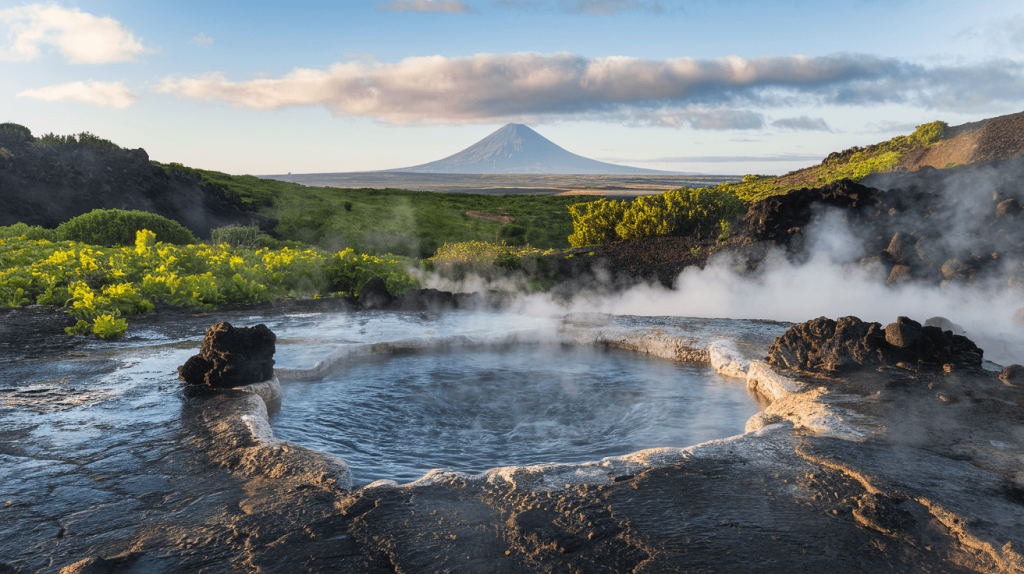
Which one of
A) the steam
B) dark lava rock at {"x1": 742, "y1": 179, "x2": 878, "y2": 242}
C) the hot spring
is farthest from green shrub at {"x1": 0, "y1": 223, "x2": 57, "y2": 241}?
dark lava rock at {"x1": 742, "y1": 179, "x2": 878, "y2": 242}

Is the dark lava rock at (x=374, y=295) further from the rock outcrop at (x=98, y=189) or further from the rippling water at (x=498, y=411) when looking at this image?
the rock outcrop at (x=98, y=189)

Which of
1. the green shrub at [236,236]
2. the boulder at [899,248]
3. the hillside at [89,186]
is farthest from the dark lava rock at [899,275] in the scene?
the hillside at [89,186]

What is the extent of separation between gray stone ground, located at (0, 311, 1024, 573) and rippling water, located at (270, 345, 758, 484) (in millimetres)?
646

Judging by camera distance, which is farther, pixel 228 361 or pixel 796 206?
pixel 796 206

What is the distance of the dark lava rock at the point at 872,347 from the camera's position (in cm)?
550

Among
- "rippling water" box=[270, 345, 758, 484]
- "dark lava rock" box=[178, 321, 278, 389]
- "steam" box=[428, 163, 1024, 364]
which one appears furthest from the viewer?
"steam" box=[428, 163, 1024, 364]

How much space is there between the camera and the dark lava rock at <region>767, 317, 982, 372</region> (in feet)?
18.0

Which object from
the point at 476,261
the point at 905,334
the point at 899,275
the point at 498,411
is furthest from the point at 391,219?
the point at 905,334

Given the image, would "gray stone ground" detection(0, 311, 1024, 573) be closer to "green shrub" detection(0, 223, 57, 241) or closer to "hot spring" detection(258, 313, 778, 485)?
"hot spring" detection(258, 313, 778, 485)

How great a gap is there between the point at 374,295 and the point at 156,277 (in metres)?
3.54

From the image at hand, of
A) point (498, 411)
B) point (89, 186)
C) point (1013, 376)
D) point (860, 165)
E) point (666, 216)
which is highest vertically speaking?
point (860, 165)

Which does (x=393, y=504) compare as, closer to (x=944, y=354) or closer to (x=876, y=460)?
(x=876, y=460)

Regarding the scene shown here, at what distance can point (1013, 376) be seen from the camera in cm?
493

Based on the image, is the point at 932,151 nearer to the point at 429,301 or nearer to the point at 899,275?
the point at 899,275
